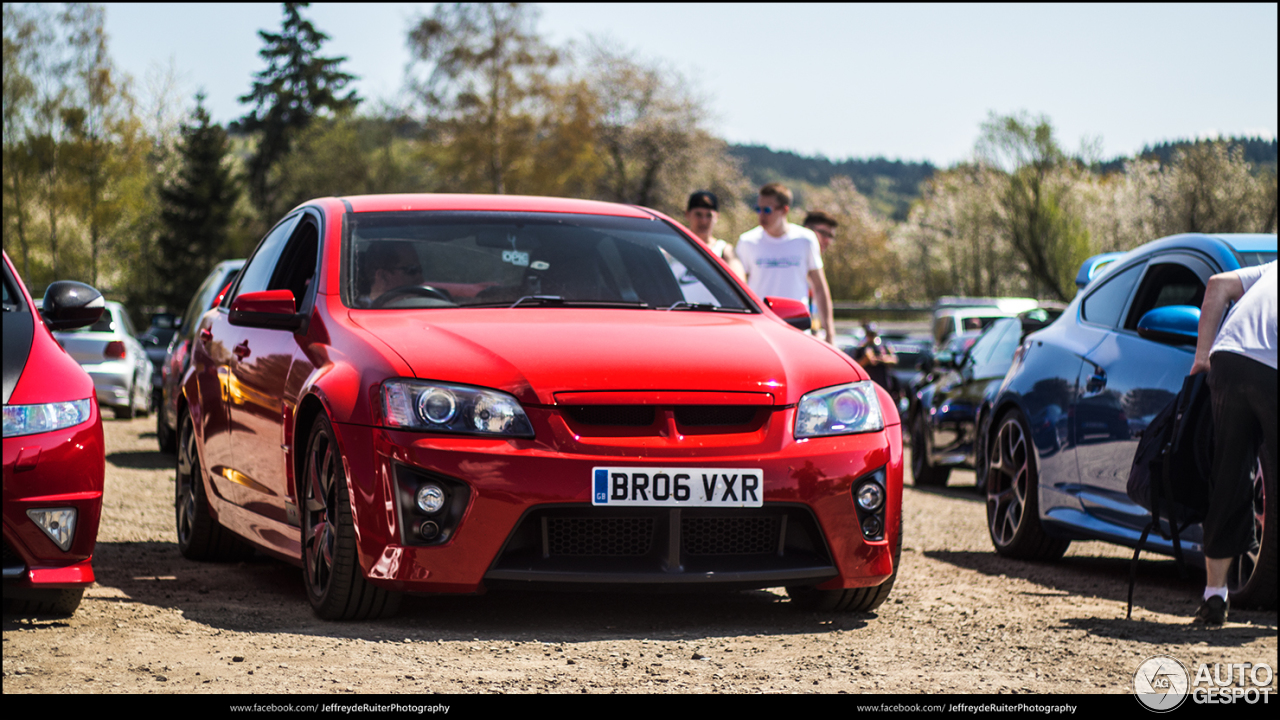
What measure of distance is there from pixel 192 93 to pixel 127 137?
374cm

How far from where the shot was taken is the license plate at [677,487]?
466cm

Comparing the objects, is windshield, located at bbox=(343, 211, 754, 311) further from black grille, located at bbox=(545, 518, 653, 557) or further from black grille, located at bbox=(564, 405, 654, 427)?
black grille, located at bbox=(545, 518, 653, 557)

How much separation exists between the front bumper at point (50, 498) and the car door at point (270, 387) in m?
0.75

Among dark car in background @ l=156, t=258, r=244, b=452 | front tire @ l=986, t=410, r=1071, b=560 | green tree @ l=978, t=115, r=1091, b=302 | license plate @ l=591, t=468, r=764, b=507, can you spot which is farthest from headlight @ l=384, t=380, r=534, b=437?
green tree @ l=978, t=115, r=1091, b=302

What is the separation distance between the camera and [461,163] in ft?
208

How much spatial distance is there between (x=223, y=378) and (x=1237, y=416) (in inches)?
159

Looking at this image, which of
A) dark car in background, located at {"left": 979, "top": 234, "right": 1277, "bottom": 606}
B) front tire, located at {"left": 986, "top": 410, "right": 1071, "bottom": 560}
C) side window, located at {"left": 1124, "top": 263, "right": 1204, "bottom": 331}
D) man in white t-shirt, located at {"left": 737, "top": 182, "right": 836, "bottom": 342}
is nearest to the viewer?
dark car in background, located at {"left": 979, "top": 234, "right": 1277, "bottom": 606}

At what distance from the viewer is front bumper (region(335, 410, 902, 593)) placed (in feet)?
15.2

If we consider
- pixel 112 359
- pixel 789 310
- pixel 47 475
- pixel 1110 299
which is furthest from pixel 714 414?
pixel 112 359

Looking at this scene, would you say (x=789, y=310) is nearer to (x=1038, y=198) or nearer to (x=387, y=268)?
(x=387, y=268)

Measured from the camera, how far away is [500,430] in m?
4.69

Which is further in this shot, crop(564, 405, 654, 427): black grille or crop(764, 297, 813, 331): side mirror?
crop(764, 297, 813, 331): side mirror

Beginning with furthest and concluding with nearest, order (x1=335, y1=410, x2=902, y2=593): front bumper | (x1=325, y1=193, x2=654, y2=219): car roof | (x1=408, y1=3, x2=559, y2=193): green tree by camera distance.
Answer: (x1=408, y1=3, x2=559, y2=193): green tree
(x1=325, y1=193, x2=654, y2=219): car roof
(x1=335, y1=410, x2=902, y2=593): front bumper

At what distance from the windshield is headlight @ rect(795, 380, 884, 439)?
0.96 meters
